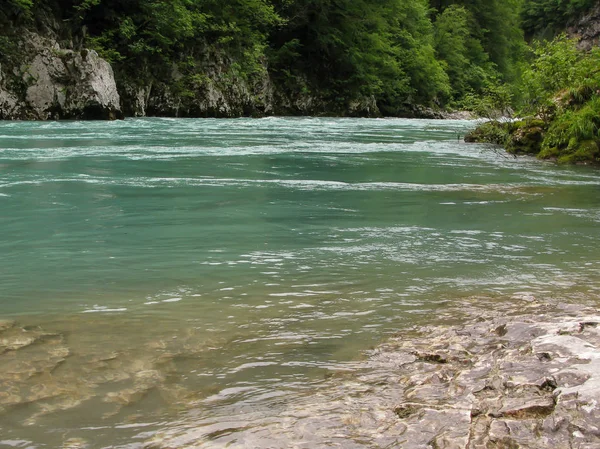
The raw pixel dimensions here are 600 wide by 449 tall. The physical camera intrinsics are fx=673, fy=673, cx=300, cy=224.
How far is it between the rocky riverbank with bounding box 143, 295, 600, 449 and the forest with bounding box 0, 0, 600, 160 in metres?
11.5

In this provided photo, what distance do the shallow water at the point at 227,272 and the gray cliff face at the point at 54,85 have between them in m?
11.4

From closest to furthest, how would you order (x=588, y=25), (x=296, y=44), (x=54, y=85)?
(x=54, y=85)
(x=296, y=44)
(x=588, y=25)

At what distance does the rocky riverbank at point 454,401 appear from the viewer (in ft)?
7.87

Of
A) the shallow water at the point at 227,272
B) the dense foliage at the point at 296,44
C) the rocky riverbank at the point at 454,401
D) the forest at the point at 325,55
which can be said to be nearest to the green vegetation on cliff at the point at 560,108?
the forest at the point at 325,55

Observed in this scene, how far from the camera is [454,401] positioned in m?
2.74

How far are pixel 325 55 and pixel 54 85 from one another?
2178 centimetres

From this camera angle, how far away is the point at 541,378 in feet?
9.11

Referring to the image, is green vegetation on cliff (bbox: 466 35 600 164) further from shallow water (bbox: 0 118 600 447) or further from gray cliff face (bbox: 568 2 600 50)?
gray cliff face (bbox: 568 2 600 50)

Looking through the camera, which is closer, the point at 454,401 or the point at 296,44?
the point at 454,401

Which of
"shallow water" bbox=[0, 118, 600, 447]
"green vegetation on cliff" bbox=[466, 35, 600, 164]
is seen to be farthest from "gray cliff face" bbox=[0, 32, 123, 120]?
"green vegetation on cliff" bbox=[466, 35, 600, 164]

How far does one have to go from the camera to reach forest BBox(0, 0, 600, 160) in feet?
50.8

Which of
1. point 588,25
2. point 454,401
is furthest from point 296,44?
point 588,25

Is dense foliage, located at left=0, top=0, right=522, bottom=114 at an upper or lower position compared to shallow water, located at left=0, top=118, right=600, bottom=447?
upper

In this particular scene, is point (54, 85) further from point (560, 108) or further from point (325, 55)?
point (325, 55)
